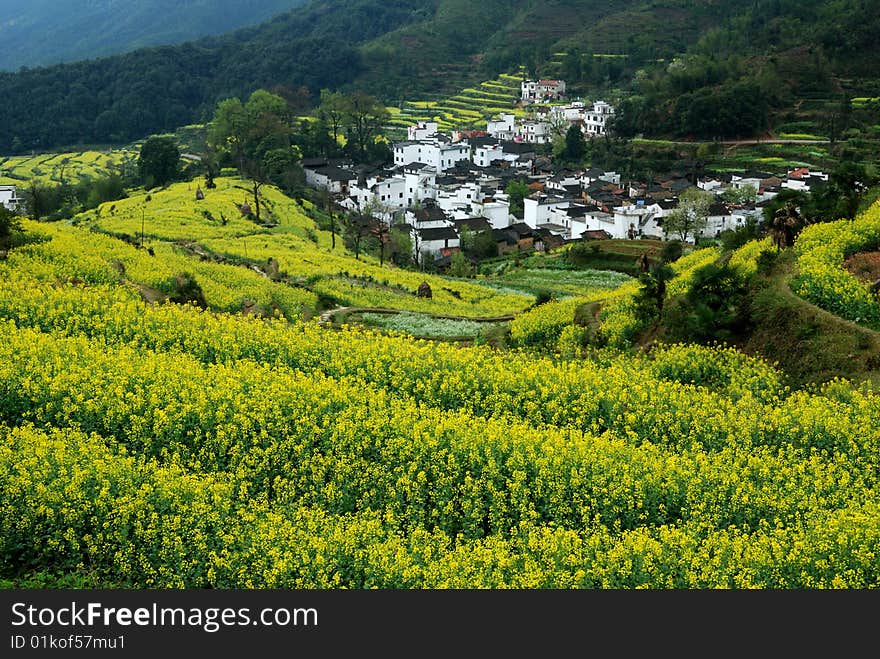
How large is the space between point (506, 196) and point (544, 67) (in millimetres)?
50940

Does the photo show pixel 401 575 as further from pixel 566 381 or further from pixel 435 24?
pixel 435 24

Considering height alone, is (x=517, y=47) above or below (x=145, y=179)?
above

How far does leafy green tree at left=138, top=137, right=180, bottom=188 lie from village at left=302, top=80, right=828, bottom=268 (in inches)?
498

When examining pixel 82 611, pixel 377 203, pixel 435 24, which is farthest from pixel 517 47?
pixel 82 611

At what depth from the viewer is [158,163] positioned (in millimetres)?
62406

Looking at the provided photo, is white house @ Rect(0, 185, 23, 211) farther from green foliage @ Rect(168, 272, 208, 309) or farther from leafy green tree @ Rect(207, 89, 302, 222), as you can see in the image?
green foliage @ Rect(168, 272, 208, 309)

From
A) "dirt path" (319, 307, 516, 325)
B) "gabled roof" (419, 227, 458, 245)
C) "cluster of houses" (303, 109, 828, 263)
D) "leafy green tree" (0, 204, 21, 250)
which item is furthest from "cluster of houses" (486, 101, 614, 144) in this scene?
"leafy green tree" (0, 204, 21, 250)

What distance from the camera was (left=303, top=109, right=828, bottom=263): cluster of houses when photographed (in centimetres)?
5722

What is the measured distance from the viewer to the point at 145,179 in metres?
64.6

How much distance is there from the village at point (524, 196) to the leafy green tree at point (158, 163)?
12.7 metres

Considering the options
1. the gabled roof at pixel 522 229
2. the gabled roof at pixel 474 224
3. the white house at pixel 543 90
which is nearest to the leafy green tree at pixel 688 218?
the gabled roof at pixel 522 229

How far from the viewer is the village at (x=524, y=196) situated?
5722 centimetres

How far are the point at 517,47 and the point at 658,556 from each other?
11652 centimetres

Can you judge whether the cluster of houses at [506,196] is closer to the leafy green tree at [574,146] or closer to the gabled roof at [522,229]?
the gabled roof at [522,229]
